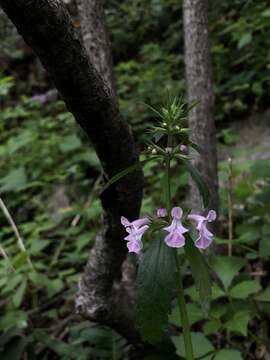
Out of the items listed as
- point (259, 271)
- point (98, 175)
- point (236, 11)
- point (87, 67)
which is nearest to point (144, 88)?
point (98, 175)

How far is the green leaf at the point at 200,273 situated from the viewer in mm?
1416

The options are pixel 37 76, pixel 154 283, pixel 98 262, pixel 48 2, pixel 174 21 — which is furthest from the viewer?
pixel 37 76

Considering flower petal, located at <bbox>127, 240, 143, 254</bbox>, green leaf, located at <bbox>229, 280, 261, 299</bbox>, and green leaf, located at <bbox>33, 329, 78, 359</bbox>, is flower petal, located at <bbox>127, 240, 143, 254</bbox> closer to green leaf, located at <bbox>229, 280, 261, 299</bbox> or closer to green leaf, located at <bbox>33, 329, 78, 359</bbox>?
green leaf, located at <bbox>229, 280, 261, 299</bbox>

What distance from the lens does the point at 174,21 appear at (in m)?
6.17

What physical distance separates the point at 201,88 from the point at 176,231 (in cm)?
163

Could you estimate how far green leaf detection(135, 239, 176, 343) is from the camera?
4.60 ft

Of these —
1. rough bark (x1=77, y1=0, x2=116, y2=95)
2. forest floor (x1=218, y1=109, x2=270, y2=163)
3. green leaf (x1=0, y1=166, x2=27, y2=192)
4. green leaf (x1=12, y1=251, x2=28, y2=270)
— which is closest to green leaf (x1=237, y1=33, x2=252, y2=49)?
forest floor (x1=218, y1=109, x2=270, y2=163)

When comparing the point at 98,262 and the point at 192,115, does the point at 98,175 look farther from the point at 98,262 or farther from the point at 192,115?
the point at 98,262

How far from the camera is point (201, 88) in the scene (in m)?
2.77

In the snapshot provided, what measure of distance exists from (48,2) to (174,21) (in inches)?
205

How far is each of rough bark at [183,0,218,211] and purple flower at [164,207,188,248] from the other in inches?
54.4

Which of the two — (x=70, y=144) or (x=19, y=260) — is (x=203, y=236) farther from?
(x=70, y=144)

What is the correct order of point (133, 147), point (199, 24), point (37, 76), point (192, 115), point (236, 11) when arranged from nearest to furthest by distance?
point (133, 147), point (199, 24), point (192, 115), point (236, 11), point (37, 76)

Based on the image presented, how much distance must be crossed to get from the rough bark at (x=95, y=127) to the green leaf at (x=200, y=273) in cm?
54
